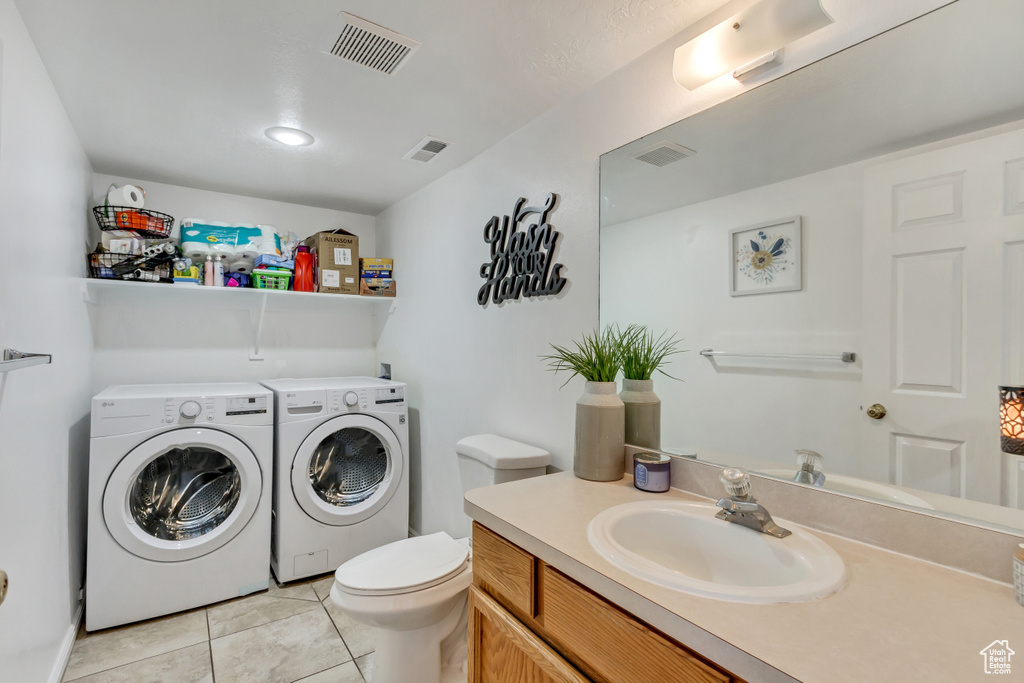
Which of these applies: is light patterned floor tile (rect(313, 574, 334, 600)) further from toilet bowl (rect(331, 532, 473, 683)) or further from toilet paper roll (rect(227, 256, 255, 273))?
toilet paper roll (rect(227, 256, 255, 273))

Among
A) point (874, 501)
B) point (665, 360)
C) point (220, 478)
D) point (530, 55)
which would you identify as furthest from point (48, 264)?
point (874, 501)

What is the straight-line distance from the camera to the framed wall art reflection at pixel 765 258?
123 centimetres

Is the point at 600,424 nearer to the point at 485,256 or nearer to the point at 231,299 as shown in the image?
the point at 485,256

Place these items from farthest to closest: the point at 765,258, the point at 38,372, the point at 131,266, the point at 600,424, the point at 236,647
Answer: the point at 131,266
the point at 236,647
the point at 38,372
the point at 600,424
the point at 765,258

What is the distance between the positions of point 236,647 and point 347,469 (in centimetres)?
95

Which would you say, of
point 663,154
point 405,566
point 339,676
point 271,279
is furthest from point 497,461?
point 271,279

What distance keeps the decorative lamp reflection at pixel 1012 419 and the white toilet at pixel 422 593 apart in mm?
1263

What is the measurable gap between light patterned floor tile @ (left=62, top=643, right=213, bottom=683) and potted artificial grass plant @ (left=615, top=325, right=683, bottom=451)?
1839mm

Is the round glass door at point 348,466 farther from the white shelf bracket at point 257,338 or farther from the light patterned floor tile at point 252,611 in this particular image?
the white shelf bracket at point 257,338

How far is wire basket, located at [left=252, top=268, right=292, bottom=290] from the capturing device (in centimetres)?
282

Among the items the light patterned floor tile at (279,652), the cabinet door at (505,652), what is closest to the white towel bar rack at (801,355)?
the cabinet door at (505,652)

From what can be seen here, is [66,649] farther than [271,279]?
No

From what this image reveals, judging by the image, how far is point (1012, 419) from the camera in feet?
2.90

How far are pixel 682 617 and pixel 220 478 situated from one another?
2.43 metres
